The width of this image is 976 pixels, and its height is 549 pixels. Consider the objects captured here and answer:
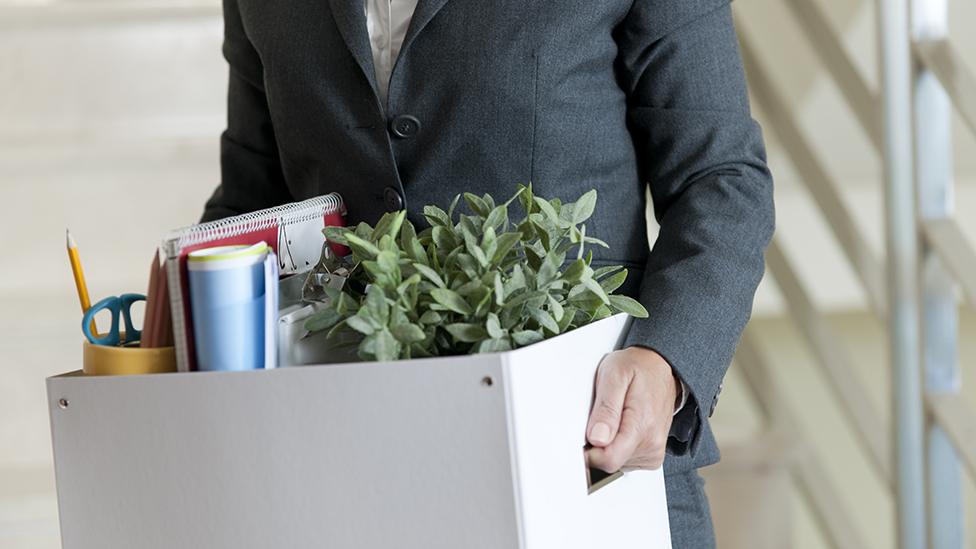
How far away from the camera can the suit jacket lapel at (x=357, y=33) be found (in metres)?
0.76

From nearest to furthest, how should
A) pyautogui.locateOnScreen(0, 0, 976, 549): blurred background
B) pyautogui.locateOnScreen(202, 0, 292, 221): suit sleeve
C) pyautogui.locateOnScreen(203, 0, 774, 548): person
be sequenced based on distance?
pyautogui.locateOnScreen(203, 0, 774, 548): person < pyautogui.locateOnScreen(202, 0, 292, 221): suit sleeve < pyautogui.locateOnScreen(0, 0, 976, 549): blurred background

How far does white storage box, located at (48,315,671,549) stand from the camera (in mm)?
513

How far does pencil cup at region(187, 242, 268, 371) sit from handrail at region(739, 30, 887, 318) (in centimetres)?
102

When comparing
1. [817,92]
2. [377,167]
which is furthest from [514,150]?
[817,92]

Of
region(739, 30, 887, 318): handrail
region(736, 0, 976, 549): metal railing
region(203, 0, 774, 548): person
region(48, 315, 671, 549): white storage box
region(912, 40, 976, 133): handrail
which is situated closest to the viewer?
region(48, 315, 671, 549): white storage box

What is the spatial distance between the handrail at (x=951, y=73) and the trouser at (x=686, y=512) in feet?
1.80

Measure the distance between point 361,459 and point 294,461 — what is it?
38 mm

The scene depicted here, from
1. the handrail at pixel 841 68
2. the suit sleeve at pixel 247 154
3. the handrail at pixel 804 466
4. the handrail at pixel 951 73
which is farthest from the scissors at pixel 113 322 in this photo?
the handrail at pixel 804 466

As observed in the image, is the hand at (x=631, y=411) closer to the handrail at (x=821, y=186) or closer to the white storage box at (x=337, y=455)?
the white storage box at (x=337, y=455)

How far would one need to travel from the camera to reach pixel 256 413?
0.54m

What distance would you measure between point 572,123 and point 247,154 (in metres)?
0.34

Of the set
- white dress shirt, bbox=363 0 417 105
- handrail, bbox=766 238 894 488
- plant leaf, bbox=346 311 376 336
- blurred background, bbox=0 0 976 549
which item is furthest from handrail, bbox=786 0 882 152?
plant leaf, bbox=346 311 376 336

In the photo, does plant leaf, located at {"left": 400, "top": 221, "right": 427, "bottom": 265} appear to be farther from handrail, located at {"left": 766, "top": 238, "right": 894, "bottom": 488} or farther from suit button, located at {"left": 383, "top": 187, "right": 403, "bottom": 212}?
handrail, located at {"left": 766, "top": 238, "right": 894, "bottom": 488}

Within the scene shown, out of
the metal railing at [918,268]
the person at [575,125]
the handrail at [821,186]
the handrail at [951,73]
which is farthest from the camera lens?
the handrail at [821,186]
